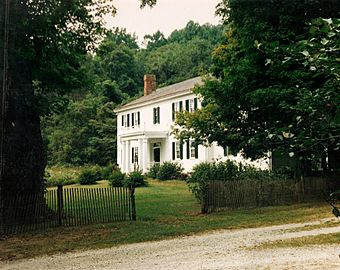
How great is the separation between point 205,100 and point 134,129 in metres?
22.9

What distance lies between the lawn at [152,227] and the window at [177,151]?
66.0 ft

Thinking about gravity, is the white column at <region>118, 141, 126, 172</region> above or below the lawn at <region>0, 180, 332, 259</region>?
above

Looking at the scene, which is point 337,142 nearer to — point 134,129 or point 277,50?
point 277,50

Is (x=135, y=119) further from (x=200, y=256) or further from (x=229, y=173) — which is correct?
(x=200, y=256)

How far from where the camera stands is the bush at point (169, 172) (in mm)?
38438

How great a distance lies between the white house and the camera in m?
39.2

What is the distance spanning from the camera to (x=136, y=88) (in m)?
83.0

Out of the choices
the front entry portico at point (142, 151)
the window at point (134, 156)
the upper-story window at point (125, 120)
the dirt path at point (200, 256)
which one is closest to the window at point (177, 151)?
the front entry portico at point (142, 151)

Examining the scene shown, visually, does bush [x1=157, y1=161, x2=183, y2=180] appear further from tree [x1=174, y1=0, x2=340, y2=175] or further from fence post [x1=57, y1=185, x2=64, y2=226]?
fence post [x1=57, y1=185, x2=64, y2=226]

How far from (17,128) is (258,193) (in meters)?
9.74

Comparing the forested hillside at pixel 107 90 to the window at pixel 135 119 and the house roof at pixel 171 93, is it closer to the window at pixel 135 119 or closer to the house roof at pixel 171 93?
the house roof at pixel 171 93

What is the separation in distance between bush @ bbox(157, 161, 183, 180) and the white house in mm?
1091

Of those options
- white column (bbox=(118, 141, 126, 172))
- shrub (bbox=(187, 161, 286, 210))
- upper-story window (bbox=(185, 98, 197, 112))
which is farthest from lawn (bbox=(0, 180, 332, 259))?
white column (bbox=(118, 141, 126, 172))

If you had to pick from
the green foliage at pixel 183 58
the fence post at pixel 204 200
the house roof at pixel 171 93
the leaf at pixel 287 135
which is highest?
the green foliage at pixel 183 58
